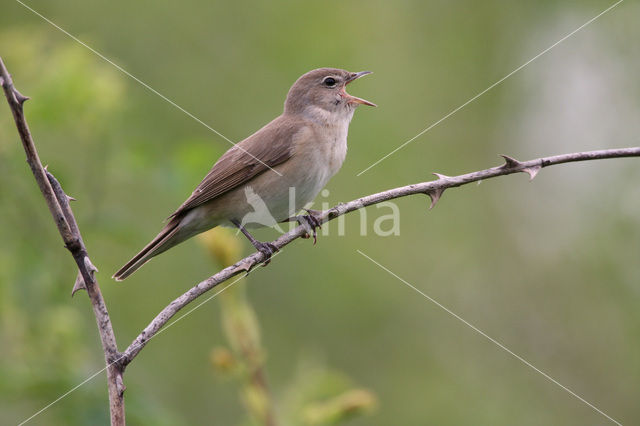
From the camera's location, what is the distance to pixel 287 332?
821 cm

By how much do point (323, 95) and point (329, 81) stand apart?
0.19 m

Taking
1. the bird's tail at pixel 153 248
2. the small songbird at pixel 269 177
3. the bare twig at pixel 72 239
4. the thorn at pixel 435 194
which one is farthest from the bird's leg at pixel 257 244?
the bare twig at pixel 72 239

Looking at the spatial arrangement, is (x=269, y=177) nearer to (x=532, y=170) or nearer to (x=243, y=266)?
(x=243, y=266)

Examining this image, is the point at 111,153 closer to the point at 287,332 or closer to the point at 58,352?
the point at 58,352

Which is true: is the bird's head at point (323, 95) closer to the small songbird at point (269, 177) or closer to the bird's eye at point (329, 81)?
the bird's eye at point (329, 81)

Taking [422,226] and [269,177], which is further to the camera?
[422,226]

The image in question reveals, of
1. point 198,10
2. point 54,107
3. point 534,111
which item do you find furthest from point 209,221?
point 534,111

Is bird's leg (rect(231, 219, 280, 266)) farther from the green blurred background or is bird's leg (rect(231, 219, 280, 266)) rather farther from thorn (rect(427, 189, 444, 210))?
thorn (rect(427, 189, 444, 210))

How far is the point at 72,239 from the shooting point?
2148mm

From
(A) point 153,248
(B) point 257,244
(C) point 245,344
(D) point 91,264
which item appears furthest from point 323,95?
(D) point 91,264

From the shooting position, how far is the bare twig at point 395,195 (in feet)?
7.09

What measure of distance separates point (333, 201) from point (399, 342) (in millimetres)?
2123

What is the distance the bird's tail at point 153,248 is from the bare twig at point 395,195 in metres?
1.66

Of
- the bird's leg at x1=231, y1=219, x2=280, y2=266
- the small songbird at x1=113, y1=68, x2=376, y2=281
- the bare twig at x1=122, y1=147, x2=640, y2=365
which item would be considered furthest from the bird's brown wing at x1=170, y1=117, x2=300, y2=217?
the bare twig at x1=122, y1=147, x2=640, y2=365
